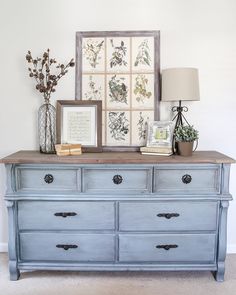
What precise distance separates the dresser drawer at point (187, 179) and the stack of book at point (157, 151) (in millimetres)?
158

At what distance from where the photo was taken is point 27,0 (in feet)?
7.76

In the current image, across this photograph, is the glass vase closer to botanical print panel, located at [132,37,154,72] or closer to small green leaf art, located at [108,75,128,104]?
small green leaf art, located at [108,75,128,104]

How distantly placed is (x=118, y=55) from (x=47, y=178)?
3.85 ft

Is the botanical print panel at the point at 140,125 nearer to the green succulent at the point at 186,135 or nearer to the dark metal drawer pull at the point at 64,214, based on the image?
the green succulent at the point at 186,135

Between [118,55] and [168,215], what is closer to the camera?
[168,215]

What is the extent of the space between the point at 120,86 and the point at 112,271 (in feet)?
4.97

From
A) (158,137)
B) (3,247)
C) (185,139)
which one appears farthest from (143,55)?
(3,247)

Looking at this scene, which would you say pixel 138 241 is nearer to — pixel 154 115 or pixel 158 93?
pixel 154 115

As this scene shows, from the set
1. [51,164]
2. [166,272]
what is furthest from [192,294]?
[51,164]

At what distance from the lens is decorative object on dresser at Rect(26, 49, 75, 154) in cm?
228

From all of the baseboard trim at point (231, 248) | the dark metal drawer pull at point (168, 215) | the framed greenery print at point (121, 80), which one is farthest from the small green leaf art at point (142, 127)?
the baseboard trim at point (231, 248)

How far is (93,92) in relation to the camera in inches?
94.4

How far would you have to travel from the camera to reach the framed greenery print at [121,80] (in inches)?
93.0

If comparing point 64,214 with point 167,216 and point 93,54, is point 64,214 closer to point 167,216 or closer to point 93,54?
point 167,216
